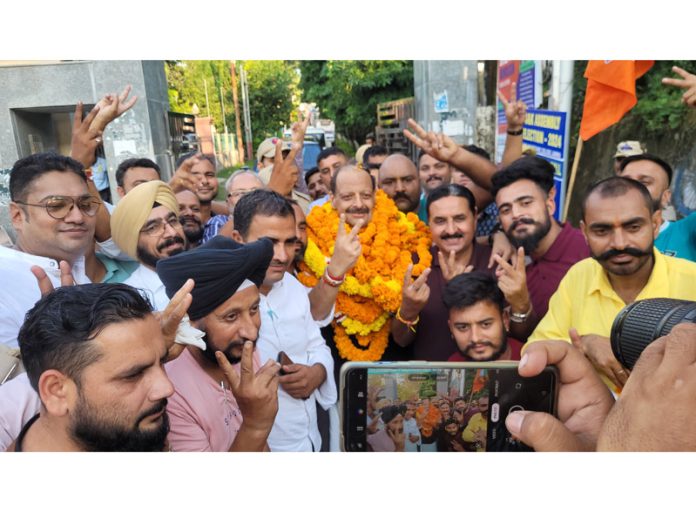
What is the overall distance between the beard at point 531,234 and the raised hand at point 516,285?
334mm

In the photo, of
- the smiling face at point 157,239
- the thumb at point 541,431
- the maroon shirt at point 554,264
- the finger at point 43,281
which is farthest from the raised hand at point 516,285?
the finger at point 43,281

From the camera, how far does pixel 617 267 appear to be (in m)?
1.61

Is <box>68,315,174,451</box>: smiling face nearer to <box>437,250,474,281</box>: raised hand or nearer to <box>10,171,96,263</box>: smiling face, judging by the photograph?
<box>10,171,96,263</box>: smiling face

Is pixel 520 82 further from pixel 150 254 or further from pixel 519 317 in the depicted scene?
pixel 150 254

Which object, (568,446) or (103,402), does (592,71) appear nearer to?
(568,446)

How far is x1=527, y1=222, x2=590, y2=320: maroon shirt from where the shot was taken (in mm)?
2123

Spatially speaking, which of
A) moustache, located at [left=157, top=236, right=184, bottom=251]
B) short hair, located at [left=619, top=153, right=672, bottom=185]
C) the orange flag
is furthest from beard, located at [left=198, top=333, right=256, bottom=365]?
the orange flag

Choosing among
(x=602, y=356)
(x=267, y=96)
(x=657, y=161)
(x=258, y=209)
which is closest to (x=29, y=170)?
(x=258, y=209)

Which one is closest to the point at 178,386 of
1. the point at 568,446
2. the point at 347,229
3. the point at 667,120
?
the point at 568,446

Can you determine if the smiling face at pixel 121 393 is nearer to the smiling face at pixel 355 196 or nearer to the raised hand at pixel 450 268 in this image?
the raised hand at pixel 450 268

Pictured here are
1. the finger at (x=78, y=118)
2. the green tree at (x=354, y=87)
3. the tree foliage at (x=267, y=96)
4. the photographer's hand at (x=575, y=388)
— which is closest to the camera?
the photographer's hand at (x=575, y=388)

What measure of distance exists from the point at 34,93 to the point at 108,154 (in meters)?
1.01

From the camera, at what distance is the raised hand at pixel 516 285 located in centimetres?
188

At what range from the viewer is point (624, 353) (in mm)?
1017
